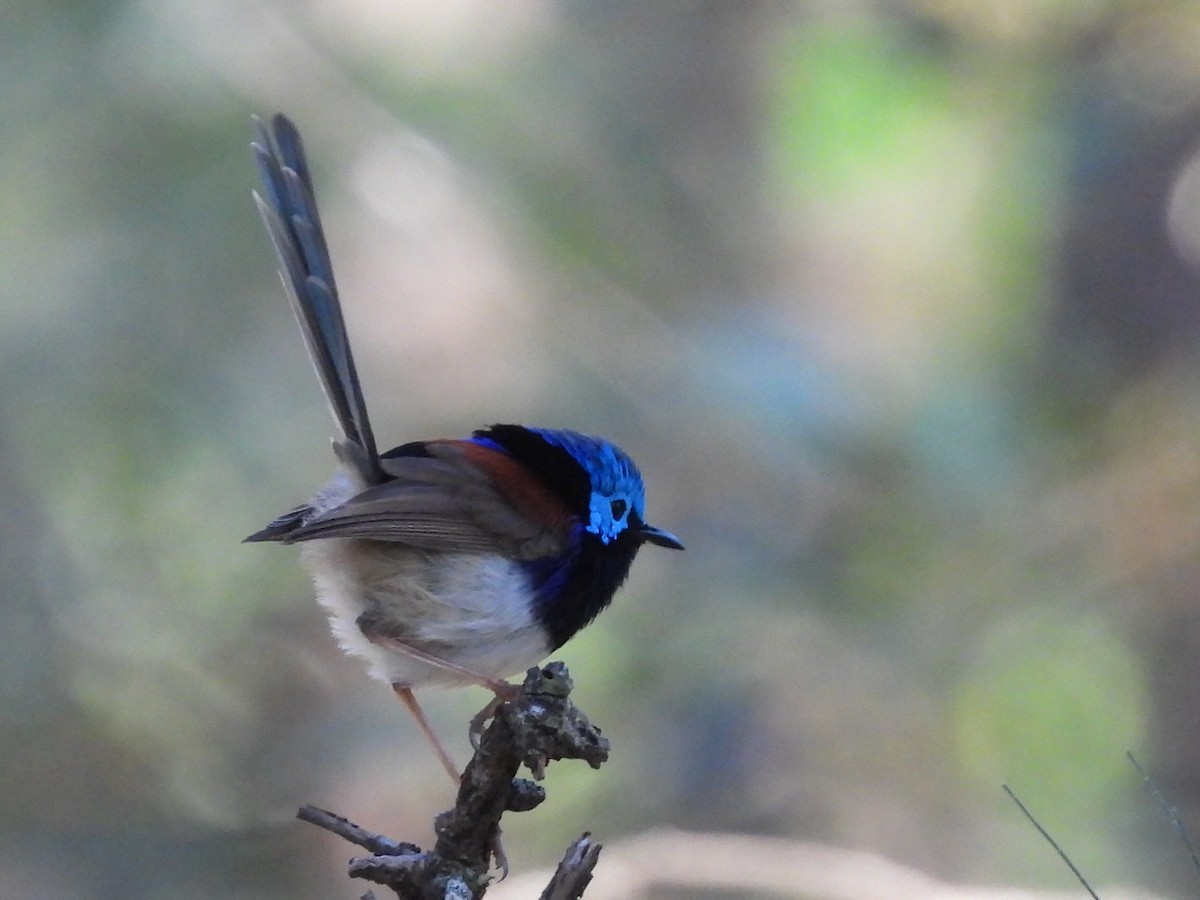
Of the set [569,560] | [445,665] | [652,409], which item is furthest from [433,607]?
[652,409]

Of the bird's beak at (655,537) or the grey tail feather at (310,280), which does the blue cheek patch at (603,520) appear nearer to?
the bird's beak at (655,537)

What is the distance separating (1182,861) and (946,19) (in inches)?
126

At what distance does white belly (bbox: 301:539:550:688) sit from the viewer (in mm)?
3074

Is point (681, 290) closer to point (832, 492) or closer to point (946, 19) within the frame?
point (832, 492)

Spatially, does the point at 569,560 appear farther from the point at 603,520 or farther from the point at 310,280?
the point at 310,280

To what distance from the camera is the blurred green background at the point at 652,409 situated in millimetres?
4832

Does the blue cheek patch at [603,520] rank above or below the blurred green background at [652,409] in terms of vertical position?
below

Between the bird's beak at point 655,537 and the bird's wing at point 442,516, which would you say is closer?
the bird's wing at point 442,516

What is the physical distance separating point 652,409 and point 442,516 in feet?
7.75

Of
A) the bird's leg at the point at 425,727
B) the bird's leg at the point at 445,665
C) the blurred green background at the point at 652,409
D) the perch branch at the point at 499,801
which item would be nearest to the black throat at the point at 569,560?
the bird's leg at the point at 445,665

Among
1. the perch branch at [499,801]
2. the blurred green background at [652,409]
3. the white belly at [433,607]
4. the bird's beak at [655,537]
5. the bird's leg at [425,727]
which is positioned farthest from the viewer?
the blurred green background at [652,409]

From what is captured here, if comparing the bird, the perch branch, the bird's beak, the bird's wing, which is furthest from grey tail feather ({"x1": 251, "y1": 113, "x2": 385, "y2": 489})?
the perch branch

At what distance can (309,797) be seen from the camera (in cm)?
497

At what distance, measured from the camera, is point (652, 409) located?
17.6ft
